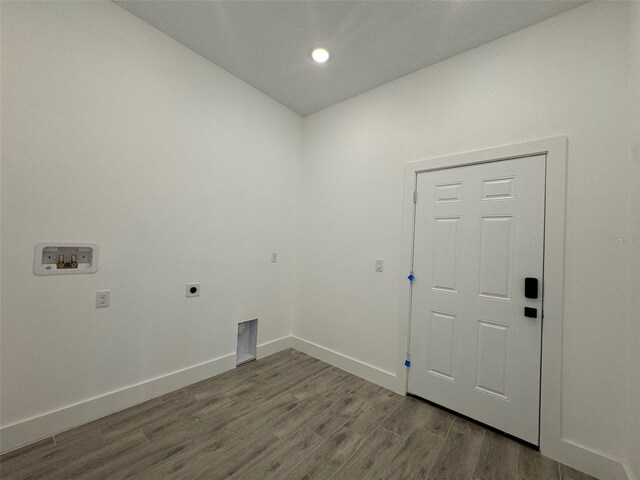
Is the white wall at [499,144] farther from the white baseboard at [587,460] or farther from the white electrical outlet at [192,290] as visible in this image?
the white electrical outlet at [192,290]

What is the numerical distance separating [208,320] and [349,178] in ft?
6.93

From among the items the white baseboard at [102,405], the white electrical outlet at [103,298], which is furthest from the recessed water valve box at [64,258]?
the white baseboard at [102,405]

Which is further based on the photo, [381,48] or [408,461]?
[381,48]

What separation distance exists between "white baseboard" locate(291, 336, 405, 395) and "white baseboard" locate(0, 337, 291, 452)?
876mm

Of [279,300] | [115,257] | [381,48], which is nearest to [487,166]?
Answer: [381,48]

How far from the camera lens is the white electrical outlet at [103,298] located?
192cm

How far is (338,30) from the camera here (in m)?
2.07

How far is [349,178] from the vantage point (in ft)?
9.70

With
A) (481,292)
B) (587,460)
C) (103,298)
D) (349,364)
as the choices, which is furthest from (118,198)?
(587,460)

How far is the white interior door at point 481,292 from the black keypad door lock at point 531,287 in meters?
0.02

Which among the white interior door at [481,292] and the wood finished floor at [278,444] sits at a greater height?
the white interior door at [481,292]

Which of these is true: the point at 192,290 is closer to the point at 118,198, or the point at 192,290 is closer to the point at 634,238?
the point at 118,198

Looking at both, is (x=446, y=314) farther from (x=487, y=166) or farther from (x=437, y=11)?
(x=437, y=11)

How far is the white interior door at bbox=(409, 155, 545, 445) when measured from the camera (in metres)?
1.86
